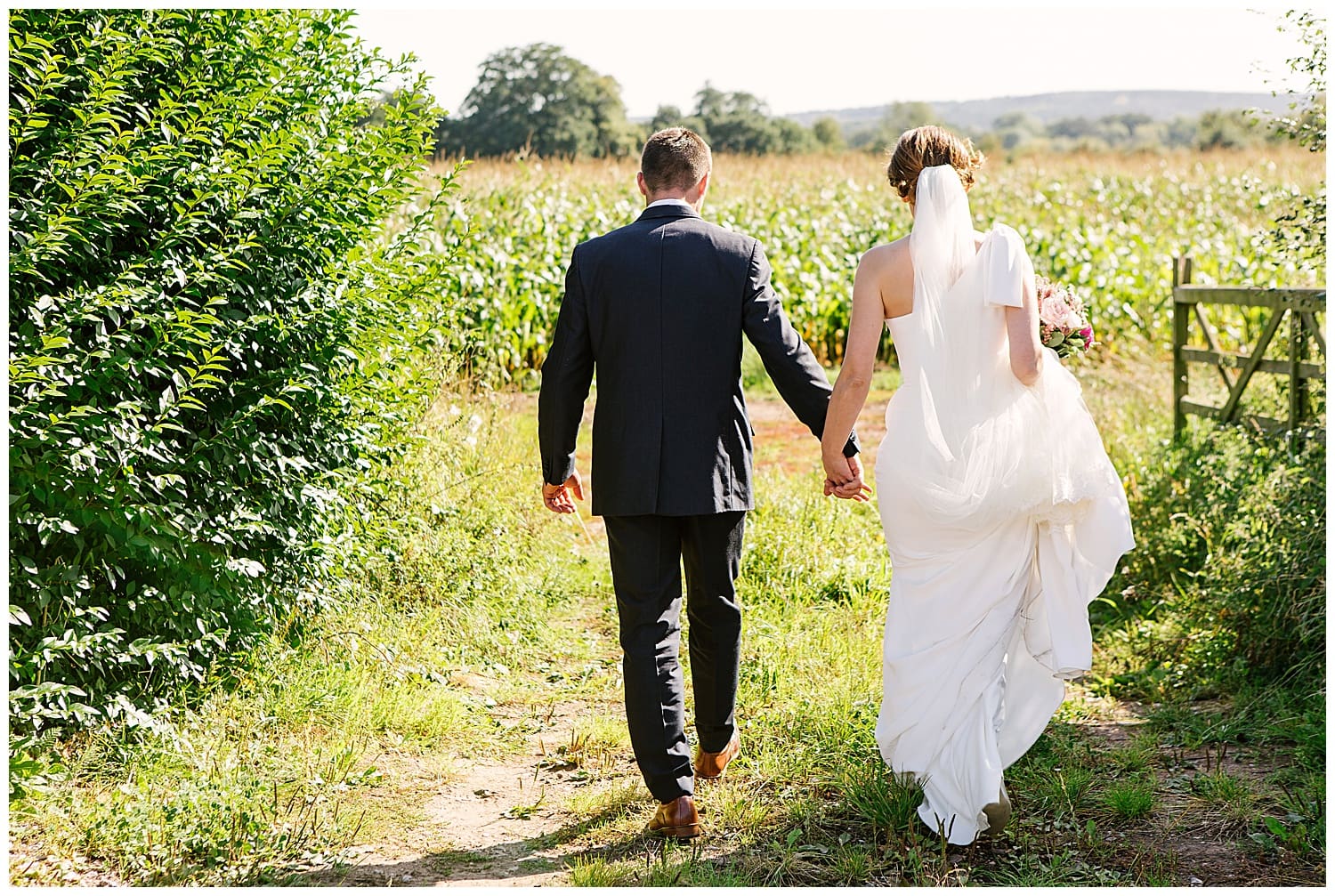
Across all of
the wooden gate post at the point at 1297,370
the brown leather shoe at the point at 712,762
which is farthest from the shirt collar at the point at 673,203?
the wooden gate post at the point at 1297,370

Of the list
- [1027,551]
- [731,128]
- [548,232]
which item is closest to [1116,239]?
[548,232]

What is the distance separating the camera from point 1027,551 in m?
3.65

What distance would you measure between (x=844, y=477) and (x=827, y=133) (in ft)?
151

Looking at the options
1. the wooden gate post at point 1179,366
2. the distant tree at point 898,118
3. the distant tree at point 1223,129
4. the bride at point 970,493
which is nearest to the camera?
the bride at point 970,493

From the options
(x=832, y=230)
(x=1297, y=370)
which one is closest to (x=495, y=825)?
(x=1297, y=370)

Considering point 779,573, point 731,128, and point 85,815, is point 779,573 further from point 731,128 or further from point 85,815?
point 731,128

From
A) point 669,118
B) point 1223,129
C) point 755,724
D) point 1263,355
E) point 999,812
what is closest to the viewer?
point 999,812

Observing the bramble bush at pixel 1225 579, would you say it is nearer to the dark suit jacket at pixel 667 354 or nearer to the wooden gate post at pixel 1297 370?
the wooden gate post at pixel 1297 370

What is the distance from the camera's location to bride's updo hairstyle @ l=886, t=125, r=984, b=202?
11.7ft

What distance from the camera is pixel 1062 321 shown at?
366 centimetres

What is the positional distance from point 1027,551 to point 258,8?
337 cm

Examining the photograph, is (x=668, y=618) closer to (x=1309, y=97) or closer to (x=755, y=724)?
(x=755, y=724)

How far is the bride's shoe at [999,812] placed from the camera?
11.6 feet

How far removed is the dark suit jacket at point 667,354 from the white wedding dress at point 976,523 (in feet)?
1.11
